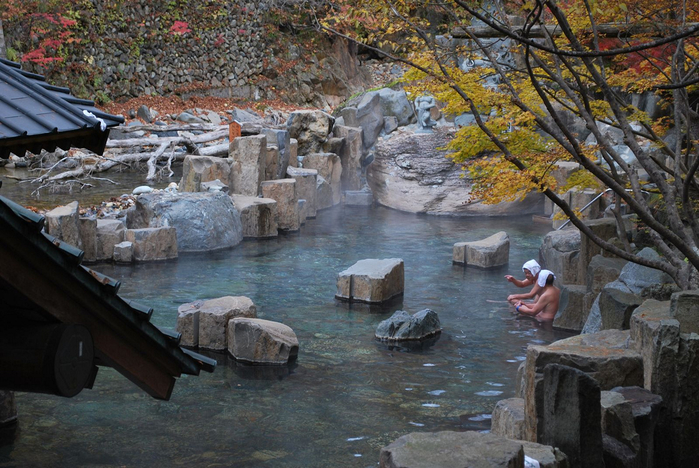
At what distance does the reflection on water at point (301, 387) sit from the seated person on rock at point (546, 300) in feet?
0.72

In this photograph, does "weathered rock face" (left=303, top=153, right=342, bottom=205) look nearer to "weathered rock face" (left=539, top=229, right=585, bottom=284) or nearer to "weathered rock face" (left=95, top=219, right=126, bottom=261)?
"weathered rock face" (left=95, top=219, right=126, bottom=261)

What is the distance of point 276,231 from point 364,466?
921cm

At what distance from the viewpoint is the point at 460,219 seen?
17.4 meters

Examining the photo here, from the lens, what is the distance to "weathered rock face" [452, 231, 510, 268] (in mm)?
12320

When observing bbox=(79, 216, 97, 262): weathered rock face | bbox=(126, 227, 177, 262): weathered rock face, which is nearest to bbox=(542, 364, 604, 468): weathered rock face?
bbox=(126, 227, 177, 262): weathered rock face

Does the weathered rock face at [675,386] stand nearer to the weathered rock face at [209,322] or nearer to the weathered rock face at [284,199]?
the weathered rock face at [209,322]

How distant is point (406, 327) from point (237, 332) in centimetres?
208

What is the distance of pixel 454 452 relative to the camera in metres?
3.54

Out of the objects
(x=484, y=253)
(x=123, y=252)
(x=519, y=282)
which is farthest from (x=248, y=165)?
(x=519, y=282)

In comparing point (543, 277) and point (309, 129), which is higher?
point (309, 129)

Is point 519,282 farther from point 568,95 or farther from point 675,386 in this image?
point 675,386

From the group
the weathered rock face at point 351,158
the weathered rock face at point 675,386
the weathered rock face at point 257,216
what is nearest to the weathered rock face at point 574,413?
the weathered rock face at point 675,386

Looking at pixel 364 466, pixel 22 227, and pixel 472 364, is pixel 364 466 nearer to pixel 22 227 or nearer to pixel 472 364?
pixel 472 364

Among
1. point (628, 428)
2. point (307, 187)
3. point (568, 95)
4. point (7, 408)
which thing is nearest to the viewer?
point (628, 428)
